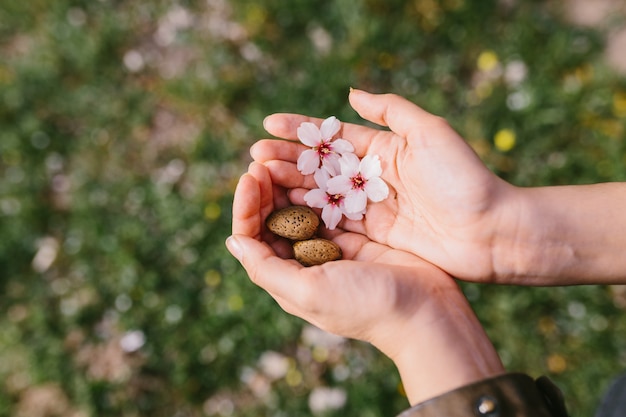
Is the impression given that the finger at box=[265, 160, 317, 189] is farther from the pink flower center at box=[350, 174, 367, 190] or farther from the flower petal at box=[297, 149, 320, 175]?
the pink flower center at box=[350, 174, 367, 190]

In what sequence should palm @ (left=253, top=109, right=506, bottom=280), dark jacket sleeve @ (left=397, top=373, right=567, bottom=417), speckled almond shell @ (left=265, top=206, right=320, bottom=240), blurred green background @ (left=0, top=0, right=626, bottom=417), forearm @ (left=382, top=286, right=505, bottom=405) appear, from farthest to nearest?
blurred green background @ (left=0, top=0, right=626, bottom=417), speckled almond shell @ (left=265, top=206, right=320, bottom=240), palm @ (left=253, top=109, right=506, bottom=280), forearm @ (left=382, top=286, right=505, bottom=405), dark jacket sleeve @ (left=397, top=373, right=567, bottom=417)

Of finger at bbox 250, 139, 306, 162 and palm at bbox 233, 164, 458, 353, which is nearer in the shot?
palm at bbox 233, 164, 458, 353

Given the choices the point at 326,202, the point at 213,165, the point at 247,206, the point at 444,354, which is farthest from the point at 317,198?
the point at 213,165

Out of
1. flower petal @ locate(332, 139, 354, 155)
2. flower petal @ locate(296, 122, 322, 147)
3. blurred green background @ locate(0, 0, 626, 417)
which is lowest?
blurred green background @ locate(0, 0, 626, 417)

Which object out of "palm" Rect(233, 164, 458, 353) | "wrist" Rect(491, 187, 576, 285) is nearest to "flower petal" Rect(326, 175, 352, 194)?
"palm" Rect(233, 164, 458, 353)

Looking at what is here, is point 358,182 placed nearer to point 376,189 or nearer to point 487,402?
point 376,189

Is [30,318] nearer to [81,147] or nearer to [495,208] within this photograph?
[81,147]

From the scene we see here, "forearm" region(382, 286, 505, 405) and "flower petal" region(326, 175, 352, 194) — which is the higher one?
"flower petal" region(326, 175, 352, 194)
